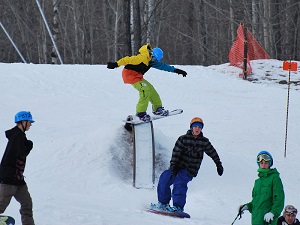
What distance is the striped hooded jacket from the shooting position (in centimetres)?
805

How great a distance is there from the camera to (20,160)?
19.9ft

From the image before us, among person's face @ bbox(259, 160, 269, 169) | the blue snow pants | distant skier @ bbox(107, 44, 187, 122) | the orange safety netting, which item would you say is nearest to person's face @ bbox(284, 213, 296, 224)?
person's face @ bbox(259, 160, 269, 169)

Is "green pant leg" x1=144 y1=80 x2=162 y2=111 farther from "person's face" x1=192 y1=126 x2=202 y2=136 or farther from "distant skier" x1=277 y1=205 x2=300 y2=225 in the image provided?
"distant skier" x1=277 y1=205 x2=300 y2=225

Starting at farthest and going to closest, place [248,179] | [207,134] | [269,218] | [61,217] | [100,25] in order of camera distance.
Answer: [100,25] → [207,134] → [248,179] → [61,217] → [269,218]

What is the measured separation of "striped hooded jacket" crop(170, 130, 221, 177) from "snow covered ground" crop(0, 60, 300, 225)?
0.73 meters

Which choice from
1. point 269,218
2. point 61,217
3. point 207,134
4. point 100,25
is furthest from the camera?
point 100,25

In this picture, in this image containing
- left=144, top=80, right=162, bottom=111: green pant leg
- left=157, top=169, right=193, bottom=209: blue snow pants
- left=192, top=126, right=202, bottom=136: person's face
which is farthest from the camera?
left=144, top=80, right=162, bottom=111: green pant leg

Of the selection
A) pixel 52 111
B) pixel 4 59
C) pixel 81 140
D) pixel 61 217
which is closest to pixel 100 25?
pixel 4 59

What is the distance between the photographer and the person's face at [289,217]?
5629mm

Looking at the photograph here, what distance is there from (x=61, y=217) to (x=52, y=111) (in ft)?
22.7

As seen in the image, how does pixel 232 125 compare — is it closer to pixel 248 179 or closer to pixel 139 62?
pixel 248 179

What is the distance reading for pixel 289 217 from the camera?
564 centimetres

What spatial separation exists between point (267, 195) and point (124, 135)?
483cm

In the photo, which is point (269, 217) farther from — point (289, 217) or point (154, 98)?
point (154, 98)
